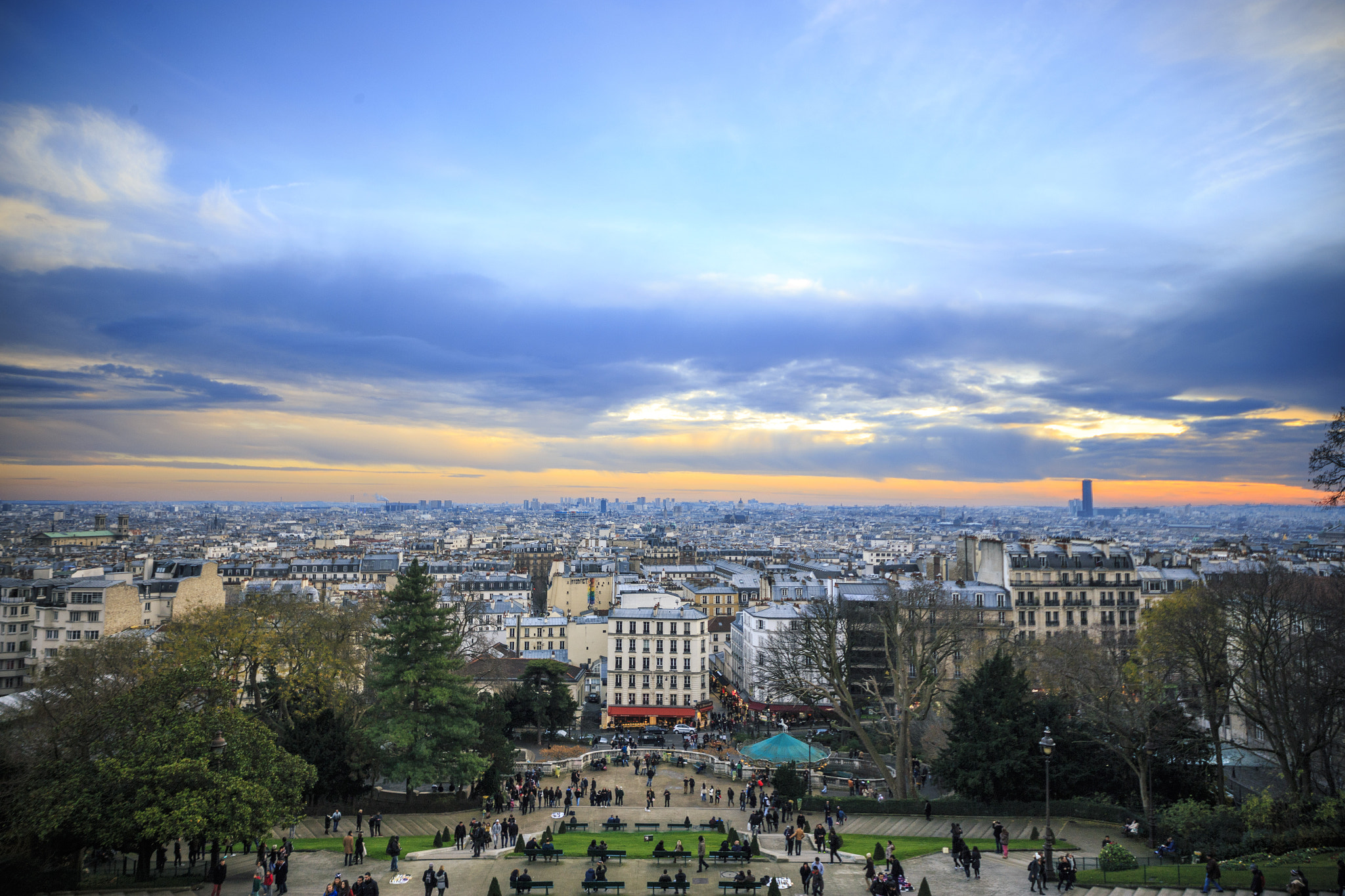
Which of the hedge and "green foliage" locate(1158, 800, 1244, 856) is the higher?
"green foliage" locate(1158, 800, 1244, 856)

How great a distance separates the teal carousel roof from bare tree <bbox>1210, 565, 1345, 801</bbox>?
19.2 metres

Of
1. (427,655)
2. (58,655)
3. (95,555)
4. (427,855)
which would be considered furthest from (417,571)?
(95,555)

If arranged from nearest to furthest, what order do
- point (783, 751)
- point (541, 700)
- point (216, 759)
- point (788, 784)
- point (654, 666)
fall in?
point (216, 759) < point (788, 784) < point (783, 751) < point (541, 700) < point (654, 666)

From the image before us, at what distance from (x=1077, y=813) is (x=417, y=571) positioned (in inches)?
1338

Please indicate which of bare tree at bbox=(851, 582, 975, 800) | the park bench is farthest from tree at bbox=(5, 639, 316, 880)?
bare tree at bbox=(851, 582, 975, 800)

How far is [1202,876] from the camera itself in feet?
79.9

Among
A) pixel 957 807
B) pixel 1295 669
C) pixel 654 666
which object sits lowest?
pixel 654 666

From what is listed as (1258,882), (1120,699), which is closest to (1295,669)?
(1120,699)

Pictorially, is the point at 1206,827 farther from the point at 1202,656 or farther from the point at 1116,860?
the point at 1202,656

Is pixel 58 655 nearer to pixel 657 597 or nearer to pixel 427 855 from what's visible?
pixel 427 855

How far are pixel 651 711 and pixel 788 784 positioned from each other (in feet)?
99.3

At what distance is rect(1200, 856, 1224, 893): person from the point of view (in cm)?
2272

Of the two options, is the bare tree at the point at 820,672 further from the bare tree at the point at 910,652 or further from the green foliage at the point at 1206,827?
the green foliage at the point at 1206,827

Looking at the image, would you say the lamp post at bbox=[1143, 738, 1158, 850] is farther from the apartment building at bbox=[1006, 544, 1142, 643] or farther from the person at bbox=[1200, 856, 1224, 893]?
the apartment building at bbox=[1006, 544, 1142, 643]
